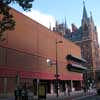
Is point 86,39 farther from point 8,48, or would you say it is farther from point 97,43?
point 8,48

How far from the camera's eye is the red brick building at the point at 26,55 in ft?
146

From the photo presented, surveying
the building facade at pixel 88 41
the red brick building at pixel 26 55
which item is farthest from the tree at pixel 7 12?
the building facade at pixel 88 41

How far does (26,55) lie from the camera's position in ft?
170

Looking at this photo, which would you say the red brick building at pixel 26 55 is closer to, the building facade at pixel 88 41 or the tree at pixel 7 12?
the tree at pixel 7 12

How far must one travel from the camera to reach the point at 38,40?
58.3m

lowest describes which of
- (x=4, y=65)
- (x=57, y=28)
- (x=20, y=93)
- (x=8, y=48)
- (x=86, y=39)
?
(x=20, y=93)

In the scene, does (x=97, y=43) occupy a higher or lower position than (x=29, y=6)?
higher

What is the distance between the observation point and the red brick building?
44606 mm

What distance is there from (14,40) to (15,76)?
22.3 feet

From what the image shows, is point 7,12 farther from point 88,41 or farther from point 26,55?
point 88,41

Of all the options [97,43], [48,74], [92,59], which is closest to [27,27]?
[48,74]

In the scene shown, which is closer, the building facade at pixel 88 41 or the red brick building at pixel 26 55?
the red brick building at pixel 26 55

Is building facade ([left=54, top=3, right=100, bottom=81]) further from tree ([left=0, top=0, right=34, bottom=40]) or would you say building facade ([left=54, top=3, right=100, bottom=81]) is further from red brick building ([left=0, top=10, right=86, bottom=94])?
tree ([left=0, top=0, right=34, bottom=40])

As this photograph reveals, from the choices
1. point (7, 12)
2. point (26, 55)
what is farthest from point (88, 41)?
point (7, 12)
